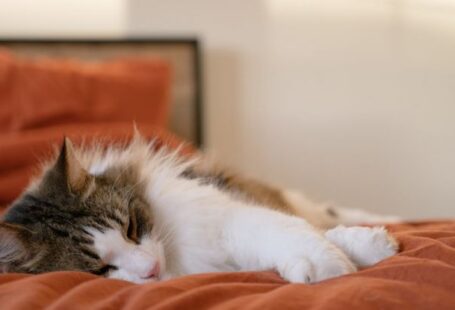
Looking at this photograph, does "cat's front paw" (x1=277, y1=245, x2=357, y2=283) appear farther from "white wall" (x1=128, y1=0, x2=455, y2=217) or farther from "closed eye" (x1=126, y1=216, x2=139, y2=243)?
"white wall" (x1=128, y1=0, x2=455, y2=217)

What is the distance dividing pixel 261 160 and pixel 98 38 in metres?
1.01

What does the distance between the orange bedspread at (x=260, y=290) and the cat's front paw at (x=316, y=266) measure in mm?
20

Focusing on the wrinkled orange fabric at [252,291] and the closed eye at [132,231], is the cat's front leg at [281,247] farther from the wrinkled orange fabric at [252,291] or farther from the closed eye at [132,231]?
the closed eye at [132,231]

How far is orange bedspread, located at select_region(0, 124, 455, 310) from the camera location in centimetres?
75

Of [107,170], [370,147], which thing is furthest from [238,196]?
[370,147]

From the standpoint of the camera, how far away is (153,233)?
104 cm

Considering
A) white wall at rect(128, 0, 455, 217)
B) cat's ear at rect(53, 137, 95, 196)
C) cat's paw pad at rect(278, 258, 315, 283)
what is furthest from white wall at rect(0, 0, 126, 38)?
cat's paw pad at rect(278, 258, 315, 283)

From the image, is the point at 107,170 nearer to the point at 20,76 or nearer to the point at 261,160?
the point at 20,76

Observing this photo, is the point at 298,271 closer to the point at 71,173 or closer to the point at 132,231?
the point at 132,231

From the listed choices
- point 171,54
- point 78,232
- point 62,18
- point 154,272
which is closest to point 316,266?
point 154,272

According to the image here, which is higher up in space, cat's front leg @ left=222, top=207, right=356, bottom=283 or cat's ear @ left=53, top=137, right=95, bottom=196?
cat's ear @ left=53, top=137, right=95, bottom=196

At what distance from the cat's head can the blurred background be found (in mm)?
1627

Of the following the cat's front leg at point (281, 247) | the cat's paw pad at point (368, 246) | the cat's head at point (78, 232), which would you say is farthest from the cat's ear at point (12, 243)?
the cat's paw pad at point (368, 246)

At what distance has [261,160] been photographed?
275 centimetres
